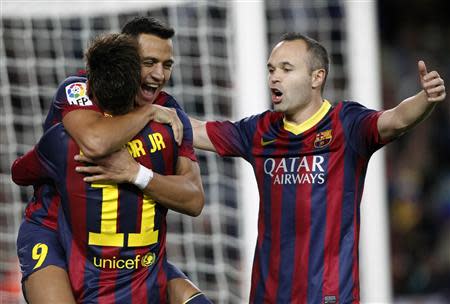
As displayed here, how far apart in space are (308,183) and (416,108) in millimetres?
627

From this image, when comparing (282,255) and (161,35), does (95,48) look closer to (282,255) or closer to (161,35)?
(161,35)

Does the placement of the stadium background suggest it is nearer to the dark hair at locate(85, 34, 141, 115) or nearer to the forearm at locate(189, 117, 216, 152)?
the forearm at locate(189, 117, 216, 152)

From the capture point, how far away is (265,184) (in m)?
4.65

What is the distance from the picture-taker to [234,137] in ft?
15.9

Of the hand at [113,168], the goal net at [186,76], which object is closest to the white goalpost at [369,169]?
the goal net at [186,76]

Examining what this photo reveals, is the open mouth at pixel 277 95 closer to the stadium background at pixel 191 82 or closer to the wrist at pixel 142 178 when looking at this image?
the wrist at pixel 142 178

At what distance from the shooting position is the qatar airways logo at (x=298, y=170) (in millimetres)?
4562

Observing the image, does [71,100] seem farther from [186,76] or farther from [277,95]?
[186,76]

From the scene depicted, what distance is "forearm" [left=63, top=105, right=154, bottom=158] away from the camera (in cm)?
407

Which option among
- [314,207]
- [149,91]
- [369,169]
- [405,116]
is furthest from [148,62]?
[369,169]

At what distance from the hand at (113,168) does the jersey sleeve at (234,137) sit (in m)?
0.79

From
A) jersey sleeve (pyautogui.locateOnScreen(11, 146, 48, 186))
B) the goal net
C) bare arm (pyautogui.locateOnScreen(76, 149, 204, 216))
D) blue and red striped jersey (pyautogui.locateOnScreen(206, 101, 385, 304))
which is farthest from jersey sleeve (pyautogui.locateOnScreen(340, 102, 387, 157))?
the goal net

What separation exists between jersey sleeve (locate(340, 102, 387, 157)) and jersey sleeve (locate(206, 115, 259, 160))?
476mm

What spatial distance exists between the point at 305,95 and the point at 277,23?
9.89 ft
